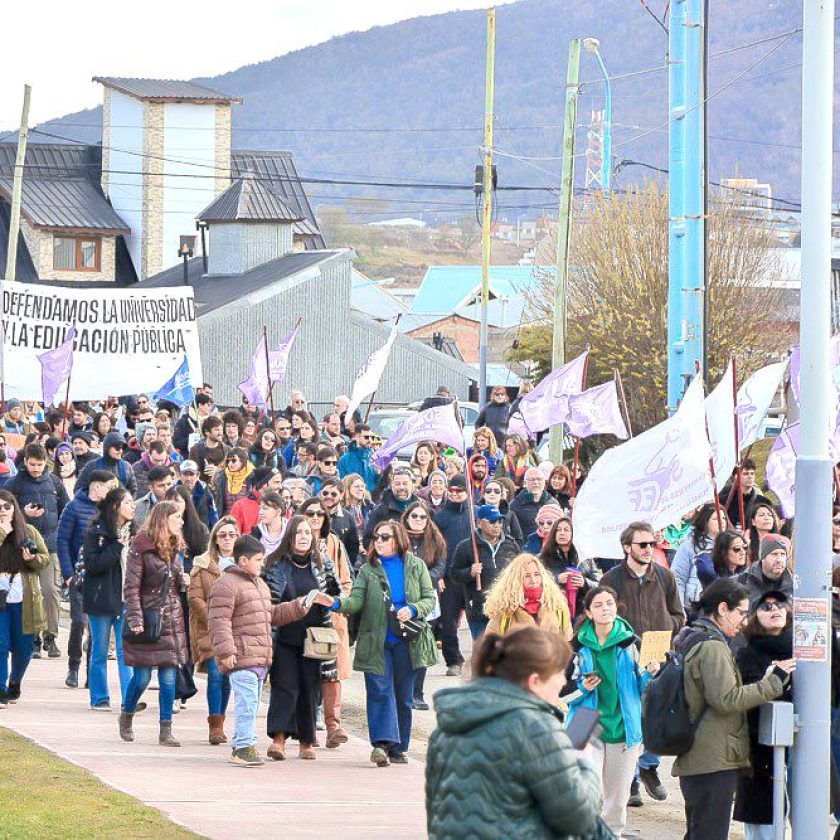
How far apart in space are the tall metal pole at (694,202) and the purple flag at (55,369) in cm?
887

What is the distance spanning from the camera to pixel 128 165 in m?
73.2

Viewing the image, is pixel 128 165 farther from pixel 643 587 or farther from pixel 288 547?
pixel 643 587

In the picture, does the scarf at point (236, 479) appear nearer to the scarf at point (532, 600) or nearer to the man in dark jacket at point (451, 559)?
the man in dark jacket at point (451, 559)

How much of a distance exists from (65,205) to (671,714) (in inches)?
2515

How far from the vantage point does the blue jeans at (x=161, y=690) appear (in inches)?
495

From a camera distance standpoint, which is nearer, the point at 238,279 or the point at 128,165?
the point at 238,279

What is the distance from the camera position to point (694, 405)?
495 inches

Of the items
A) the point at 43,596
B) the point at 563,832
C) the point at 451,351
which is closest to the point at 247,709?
the point at 43,596

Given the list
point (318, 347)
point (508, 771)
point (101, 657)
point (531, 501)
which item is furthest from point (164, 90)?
point (508, 771)

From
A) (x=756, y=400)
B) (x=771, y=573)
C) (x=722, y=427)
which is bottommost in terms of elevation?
(x=771, y=573)

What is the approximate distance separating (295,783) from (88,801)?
1.70 m

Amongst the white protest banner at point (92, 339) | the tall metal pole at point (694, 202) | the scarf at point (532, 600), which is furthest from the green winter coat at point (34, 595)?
the white protest banner at point (92, 339)

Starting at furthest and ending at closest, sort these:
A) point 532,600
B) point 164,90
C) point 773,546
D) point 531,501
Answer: point 164,90 < point 531,501 < point 773,546 < point 532,600

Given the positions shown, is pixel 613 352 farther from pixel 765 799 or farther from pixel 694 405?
pixel 765 799
